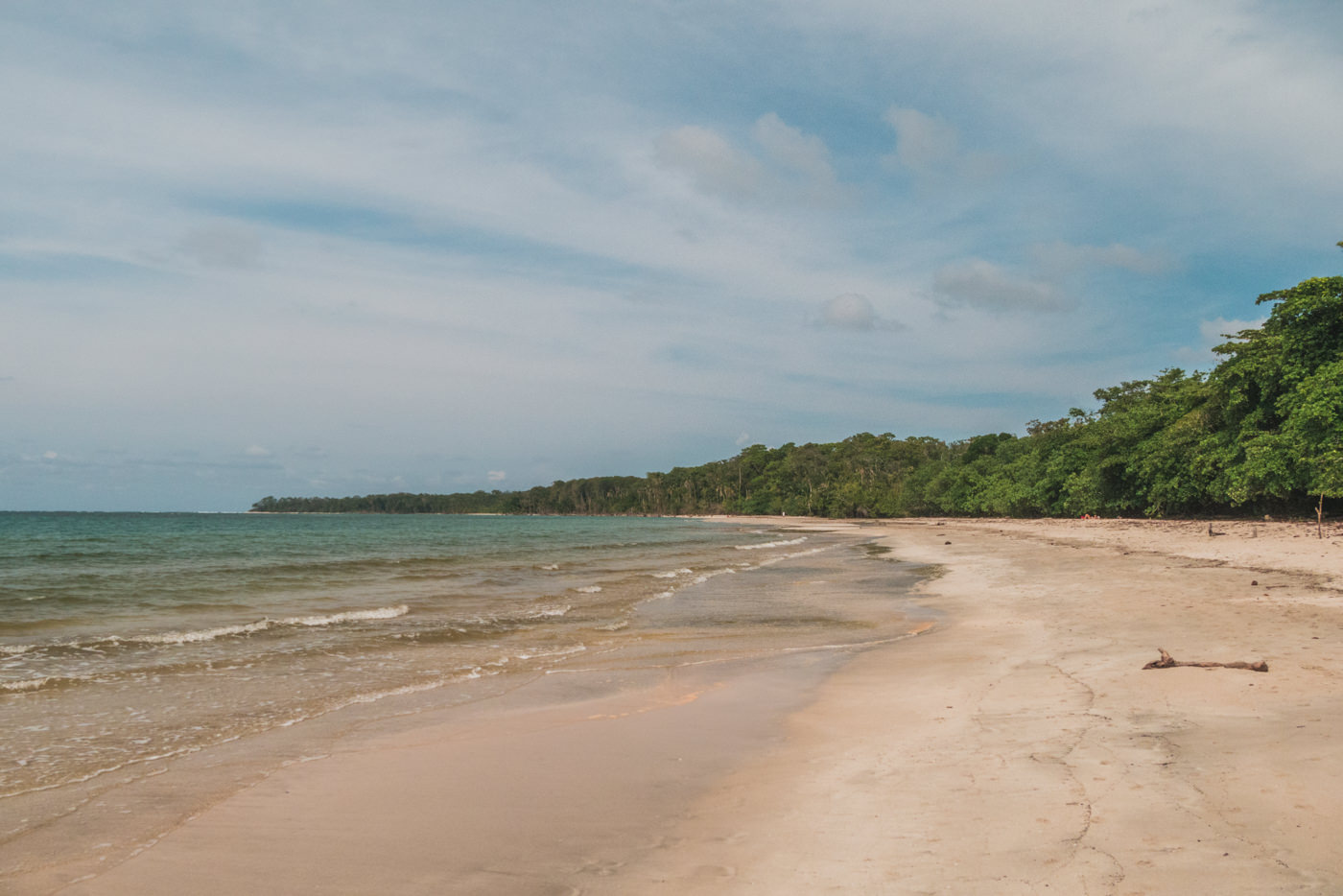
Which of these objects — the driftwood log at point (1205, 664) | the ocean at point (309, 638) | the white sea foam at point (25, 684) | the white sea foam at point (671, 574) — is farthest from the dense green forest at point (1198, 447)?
the white sea foam at point (25, 684)

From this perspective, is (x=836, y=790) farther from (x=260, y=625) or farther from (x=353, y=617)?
(x=353, y=617)

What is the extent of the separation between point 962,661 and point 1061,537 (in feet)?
106

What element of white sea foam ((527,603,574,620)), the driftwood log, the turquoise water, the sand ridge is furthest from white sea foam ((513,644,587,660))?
the driftwood log

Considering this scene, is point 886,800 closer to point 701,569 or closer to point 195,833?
point 195,833

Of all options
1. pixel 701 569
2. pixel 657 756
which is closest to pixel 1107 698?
pixel 657 756

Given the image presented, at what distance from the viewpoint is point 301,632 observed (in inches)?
547

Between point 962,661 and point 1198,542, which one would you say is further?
point 1198,542

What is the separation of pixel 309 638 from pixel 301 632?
79 cm

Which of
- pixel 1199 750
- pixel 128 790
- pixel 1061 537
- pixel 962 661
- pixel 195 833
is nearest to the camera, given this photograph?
pixel 195 833

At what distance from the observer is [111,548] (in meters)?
40.0

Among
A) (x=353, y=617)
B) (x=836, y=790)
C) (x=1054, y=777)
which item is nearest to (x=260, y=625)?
(x=353, y=617)

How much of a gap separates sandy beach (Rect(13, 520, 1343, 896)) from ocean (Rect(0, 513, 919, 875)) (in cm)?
154

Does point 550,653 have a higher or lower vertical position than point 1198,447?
lower

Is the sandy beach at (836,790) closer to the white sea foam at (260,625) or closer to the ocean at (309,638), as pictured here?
the ocean at (309,638)
